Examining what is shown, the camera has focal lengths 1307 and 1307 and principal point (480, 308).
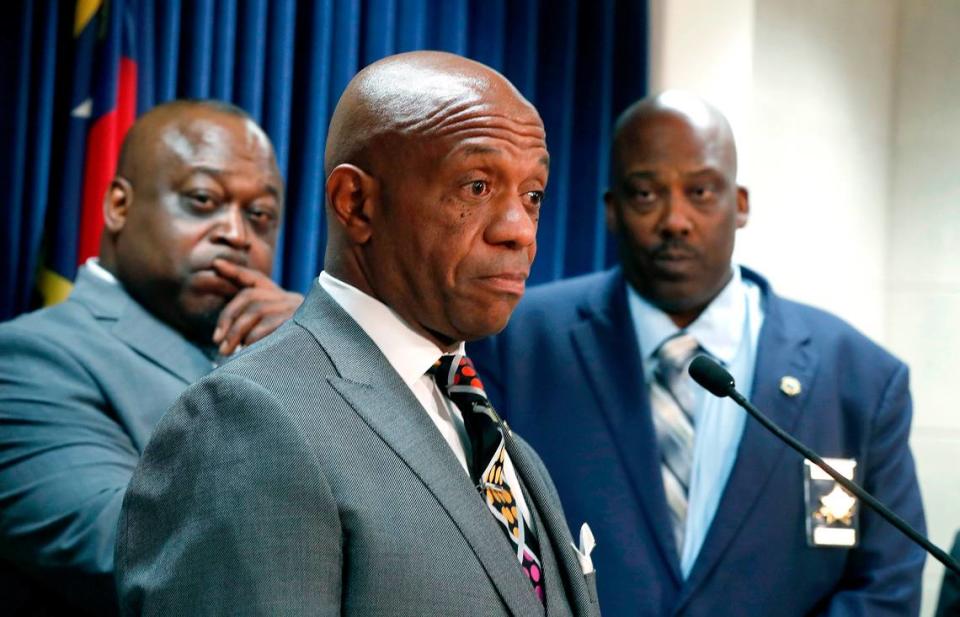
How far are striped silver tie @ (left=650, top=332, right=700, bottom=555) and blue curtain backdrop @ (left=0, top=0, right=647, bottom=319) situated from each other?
1.08 m

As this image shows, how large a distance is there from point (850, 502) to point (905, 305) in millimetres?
2246

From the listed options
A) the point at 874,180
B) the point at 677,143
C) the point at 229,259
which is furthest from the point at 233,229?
the point at 874,180

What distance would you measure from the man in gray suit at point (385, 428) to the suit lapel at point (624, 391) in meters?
0.75

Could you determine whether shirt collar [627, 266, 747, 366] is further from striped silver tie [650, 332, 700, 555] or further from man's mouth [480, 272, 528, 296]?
man's mouth [480, 272, 528, 296]

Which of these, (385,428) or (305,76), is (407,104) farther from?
(305,76)

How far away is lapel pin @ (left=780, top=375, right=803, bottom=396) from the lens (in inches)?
98.6

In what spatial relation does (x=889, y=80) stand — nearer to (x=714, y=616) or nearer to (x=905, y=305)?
(x=905, y=305)

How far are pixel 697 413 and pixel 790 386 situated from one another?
0.61 feet

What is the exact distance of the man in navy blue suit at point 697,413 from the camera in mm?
2395

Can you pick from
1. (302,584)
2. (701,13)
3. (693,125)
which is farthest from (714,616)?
(701,13)

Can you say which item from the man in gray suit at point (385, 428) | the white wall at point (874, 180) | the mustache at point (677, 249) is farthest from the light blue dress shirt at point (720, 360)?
the white wall at point (874, 180)

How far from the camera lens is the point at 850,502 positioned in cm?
239

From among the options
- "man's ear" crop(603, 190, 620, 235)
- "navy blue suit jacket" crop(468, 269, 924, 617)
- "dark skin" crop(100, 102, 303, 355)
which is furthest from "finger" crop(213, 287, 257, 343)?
"man's ear" crop(603, 190, 620, 235)

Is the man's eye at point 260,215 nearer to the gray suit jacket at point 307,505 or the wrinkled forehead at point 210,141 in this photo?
the wrinkled forehead at point 210,141
